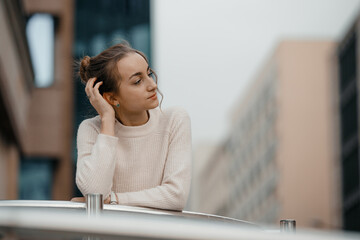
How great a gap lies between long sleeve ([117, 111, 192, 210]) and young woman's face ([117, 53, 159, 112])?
160mm

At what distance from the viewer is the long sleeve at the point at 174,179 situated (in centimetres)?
297

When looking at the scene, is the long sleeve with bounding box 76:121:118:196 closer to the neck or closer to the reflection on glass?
the neck

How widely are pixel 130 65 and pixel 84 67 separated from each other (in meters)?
0.23

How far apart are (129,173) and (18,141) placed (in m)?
12.8

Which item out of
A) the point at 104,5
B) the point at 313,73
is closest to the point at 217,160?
the point at 313,73

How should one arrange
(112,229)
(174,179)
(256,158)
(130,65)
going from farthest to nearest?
(256,158) → (130,65) → (174,179) → (112,229)

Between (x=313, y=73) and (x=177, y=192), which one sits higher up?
(x=313, y=73)

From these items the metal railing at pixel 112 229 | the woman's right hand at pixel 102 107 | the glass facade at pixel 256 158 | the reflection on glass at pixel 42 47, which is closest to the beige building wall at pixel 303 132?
the glass facade at pixel 256 158

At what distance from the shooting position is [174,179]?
303 centimetres

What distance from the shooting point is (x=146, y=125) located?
3.14m

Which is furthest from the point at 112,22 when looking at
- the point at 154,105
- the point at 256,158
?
the point at 256,158

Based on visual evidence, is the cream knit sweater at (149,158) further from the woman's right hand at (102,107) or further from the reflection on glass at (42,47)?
the reflection on glass at (42,47)

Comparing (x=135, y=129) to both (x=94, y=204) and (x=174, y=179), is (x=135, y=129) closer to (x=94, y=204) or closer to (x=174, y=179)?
(x=174, y=179)

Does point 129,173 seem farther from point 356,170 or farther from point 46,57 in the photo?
point 356,170
